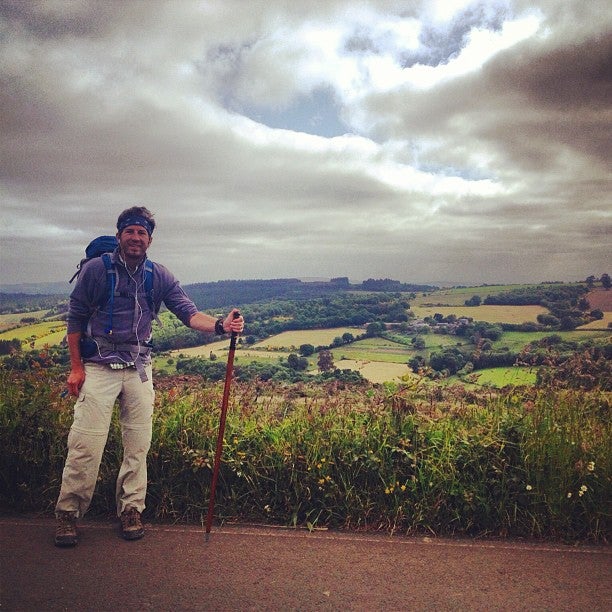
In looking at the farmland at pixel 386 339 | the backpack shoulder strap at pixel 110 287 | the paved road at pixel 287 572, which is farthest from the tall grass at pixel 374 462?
the backpack shoulder strap at pixel 110 287

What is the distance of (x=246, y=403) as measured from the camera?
16.5ft

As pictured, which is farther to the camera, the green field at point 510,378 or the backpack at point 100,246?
the green field at point 510,378

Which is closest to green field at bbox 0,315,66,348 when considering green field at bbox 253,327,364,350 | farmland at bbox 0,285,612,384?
farmland at bbox 0,285,612,384

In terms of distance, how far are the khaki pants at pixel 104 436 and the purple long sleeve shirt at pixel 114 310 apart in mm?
167

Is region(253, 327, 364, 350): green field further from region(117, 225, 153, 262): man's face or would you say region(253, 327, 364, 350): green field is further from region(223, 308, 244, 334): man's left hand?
region(117, 225, 153, 262): man's face

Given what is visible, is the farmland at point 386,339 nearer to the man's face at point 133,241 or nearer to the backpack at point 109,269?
the backpack at point 109,269

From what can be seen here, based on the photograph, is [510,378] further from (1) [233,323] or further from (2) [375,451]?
(1) [233,323]

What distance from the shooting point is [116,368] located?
3.92m

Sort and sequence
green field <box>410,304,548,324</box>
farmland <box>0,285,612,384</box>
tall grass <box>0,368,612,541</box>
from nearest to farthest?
tall grass <box>0,368,612,541</box> < farmland <box>0,285,612,384</box> < green field <box>410,304,548,324</box>

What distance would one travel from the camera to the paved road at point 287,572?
2928 millimetres

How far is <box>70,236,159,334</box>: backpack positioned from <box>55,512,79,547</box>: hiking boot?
54.3 inches

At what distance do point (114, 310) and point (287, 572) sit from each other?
2306mm

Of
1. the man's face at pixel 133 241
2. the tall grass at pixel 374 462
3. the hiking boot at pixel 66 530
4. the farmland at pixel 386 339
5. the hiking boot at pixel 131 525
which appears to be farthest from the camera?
the farmland at pixel 386 339

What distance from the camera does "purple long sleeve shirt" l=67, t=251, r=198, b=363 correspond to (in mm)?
3920
